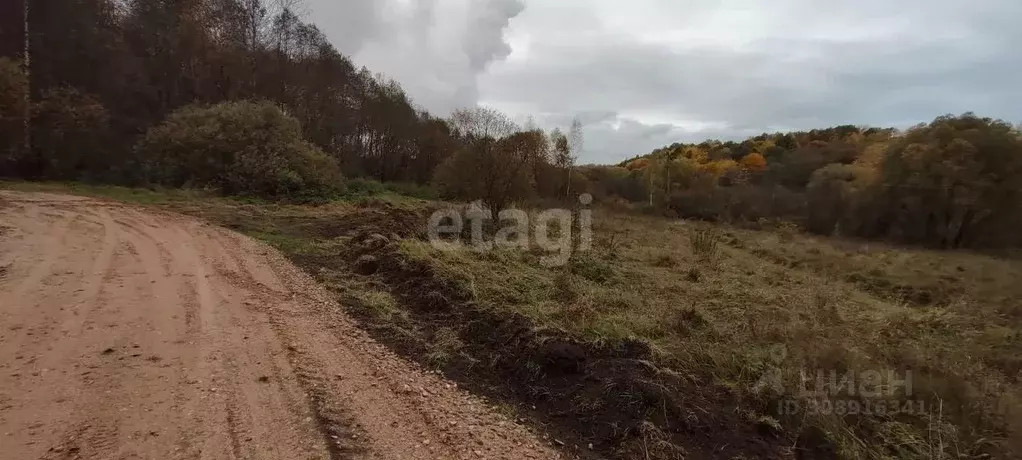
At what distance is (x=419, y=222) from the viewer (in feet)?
42.5

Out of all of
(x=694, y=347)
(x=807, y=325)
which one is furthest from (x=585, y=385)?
(x=807, y=325)

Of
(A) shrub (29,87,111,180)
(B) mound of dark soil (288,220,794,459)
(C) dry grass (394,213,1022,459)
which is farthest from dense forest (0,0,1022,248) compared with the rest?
(B) mound of dark soil (288,220,794,459)

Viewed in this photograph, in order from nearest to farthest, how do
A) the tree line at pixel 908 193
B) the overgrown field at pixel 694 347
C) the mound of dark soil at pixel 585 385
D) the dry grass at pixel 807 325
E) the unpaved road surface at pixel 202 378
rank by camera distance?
1. the unpaved road surface at pixel 202 378
2. the mound of dark soil at pixel 585 385
3. the overgrown field at pixel 694 347
4. the dry grass at pixel 807 325
5. the tree line at pixel 908 193

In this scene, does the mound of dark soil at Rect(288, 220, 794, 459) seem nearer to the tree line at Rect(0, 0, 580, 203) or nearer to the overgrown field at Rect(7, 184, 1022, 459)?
the overgrown field at Rect(7, 184, 1022, 459)

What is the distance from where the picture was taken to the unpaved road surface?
3154mm

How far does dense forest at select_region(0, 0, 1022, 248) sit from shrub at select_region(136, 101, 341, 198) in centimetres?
6

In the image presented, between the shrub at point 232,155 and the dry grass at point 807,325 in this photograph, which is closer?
the dry grass at point 807,325

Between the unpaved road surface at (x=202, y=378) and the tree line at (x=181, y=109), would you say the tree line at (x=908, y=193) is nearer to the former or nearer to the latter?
the tree line at (x=181, y=109)

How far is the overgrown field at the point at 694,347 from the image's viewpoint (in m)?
3.85

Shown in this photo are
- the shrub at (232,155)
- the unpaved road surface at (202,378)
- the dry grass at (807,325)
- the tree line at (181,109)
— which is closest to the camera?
the unpaved road surface at (202,378)

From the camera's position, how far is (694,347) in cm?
525

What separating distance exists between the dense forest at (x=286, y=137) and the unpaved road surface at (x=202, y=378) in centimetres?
897

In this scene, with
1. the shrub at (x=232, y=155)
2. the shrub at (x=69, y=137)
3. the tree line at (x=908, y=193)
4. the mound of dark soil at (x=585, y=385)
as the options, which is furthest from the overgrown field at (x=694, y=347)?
the tree line at (x=908, y=193)

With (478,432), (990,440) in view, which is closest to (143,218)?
(478,432)
